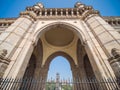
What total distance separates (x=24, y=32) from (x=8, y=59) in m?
3.08

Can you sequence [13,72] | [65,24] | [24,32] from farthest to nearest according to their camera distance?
[65,24] < [24,32] < [13,72]

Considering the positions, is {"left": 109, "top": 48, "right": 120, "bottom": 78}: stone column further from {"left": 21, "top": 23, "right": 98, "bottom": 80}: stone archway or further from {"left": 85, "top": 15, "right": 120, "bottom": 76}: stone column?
{"left": 21, "top": 23, "right": 98, "bottom": 80}: stone archway

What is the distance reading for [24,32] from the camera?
8008 mm

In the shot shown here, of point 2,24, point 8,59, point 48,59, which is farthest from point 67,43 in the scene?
point 8,59

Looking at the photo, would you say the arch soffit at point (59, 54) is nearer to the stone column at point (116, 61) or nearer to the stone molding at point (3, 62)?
the stone molding at point (3, 62)

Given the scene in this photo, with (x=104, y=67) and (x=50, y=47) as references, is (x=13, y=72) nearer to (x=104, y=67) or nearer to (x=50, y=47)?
(x=104, y=67)

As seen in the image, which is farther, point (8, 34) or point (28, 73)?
point (28, 73)

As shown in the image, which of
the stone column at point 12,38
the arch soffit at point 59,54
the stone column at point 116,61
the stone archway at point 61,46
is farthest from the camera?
the arch soffit at point 59,54

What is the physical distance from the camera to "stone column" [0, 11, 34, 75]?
552 cm

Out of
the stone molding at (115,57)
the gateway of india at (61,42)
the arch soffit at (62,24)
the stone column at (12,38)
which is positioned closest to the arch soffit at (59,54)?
the gateway of india at (61,42)

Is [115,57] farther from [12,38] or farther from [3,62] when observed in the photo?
[12,38]

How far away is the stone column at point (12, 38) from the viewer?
18.1 feet

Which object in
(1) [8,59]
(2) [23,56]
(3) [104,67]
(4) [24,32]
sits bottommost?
(3) [104,67]

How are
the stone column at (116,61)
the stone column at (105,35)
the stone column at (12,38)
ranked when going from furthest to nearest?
the stone column at (105,35), the stone column at (12,38), the stone column at (116,61)
